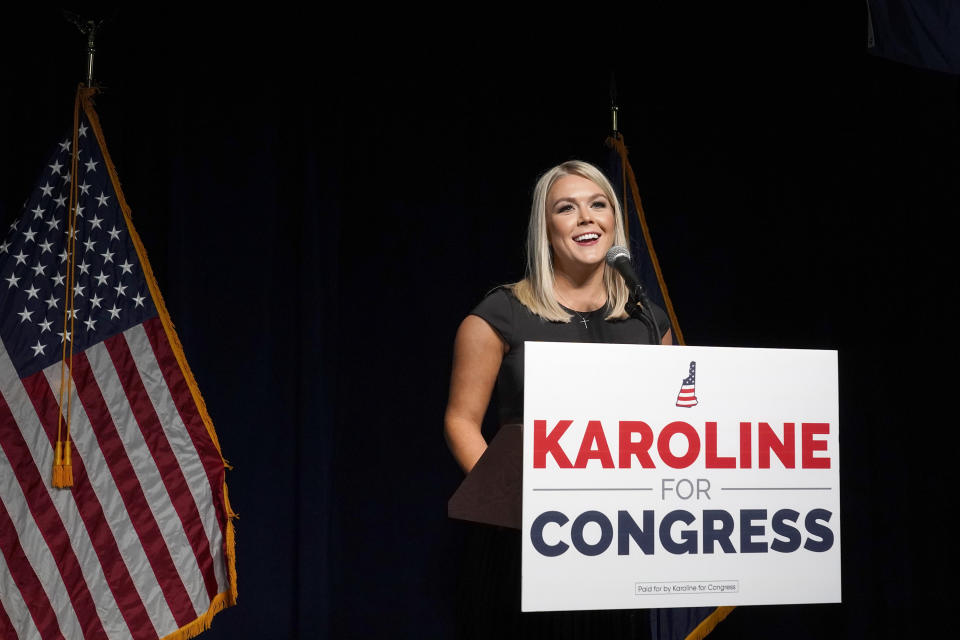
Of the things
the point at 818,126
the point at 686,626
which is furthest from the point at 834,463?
the point at 818,126

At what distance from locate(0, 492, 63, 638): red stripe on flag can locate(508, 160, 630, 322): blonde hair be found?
1.48 m

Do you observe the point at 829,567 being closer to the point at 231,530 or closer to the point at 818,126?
the point at 231,530

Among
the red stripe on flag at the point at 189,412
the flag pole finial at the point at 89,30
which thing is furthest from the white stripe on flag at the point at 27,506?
the flag pole finial at the point at 89,30

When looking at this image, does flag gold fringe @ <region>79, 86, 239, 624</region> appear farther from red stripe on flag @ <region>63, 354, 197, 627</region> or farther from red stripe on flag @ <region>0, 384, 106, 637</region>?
red stripe on flag @ <region>0, 384, 106, 637</region>

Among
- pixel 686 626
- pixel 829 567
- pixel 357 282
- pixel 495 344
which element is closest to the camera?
pixel 829 567

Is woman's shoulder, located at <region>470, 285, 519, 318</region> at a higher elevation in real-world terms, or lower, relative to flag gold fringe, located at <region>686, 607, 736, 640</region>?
higher

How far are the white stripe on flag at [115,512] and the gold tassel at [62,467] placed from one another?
0.20 feet

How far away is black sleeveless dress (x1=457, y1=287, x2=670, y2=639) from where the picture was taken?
1577 mm

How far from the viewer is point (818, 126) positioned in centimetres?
330

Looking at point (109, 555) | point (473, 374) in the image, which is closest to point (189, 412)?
point (109, 555)

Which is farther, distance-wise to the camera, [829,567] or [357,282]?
[357,282]

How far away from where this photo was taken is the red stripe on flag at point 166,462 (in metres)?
2.57

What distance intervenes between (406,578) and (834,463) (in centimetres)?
200

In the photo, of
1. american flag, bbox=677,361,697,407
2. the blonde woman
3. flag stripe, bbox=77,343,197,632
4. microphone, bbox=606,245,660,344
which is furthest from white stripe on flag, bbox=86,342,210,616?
american flag, bbox=677,361,697,407
